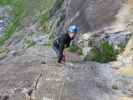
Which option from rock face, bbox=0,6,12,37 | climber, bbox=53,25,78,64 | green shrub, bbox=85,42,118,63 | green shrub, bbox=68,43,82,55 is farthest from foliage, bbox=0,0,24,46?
climber, bbox=53,25,78,64

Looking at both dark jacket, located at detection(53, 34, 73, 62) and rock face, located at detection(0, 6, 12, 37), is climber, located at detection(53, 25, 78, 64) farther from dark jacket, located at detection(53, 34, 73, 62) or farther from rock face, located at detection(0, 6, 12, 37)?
rock face, located at detection(0, 6, 12, 37)

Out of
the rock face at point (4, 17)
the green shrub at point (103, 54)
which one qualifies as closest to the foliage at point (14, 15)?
the rock face at point (4, 17)

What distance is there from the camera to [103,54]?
1677 cm

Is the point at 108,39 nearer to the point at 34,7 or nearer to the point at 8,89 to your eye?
the point at 8,89

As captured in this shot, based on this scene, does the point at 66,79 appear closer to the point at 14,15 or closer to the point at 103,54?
the point at 103,54

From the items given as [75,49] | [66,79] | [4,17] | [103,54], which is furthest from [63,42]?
[4,17]

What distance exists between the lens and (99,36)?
18250mm

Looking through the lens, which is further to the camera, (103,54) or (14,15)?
(14,15)

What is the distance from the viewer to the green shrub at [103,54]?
16.4 m

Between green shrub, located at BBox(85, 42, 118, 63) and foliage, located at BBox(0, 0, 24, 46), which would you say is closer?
green shrub, located at BBox(85, 42, 118, 63)

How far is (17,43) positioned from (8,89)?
17141 mm

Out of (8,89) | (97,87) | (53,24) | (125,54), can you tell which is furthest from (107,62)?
(53,24)

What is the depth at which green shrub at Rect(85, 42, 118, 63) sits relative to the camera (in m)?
16.4

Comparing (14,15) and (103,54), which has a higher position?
(14,15)
